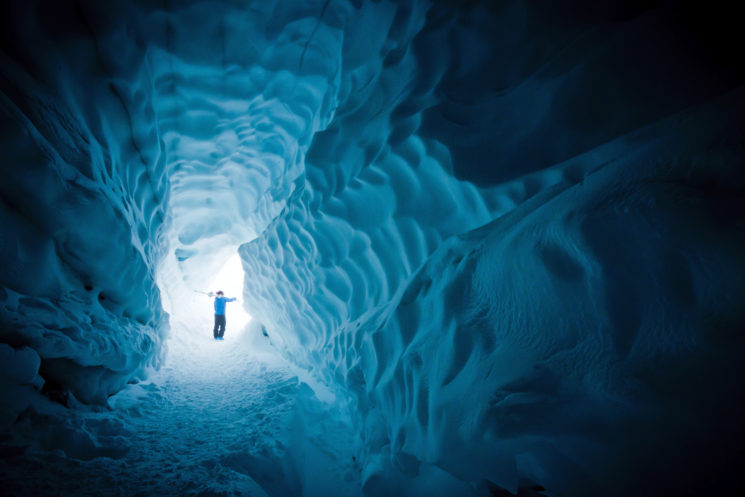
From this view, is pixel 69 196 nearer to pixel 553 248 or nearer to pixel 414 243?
pixel 414 243

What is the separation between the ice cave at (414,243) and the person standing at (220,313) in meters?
4.21

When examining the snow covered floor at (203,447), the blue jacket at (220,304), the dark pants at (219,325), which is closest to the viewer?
the snow covered floor at (203,447)

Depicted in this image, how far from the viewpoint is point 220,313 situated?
8.09m

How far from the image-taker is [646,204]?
145cm

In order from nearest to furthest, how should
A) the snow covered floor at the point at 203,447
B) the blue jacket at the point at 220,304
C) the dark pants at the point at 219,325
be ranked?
the snow covered floor at the point at 203,447
the blue jacket at the point at 220,304
the dark pants at the point at 219,325

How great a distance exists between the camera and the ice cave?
53.9 inches

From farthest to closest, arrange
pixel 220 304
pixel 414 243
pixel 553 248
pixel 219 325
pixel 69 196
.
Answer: pixel 219 325
pixel 220 304
pixel 414 243
pixel 69 196
pixel 553 248

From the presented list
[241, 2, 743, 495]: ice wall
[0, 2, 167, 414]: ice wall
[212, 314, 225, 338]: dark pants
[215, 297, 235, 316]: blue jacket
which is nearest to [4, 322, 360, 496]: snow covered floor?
[0, 2, 167, 414]: ice wall

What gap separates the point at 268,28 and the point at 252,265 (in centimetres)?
444

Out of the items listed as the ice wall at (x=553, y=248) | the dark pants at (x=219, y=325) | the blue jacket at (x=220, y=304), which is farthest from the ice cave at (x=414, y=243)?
the dark pants at (x=219, y=325)

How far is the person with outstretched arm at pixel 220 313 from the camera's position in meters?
7.97

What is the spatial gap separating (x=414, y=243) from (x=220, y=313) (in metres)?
7.17

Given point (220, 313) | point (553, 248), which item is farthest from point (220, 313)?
point (553, 248)

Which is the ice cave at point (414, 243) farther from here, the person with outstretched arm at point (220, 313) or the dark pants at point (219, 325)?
the dark pants at point (219, 325)
